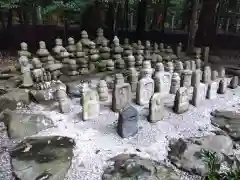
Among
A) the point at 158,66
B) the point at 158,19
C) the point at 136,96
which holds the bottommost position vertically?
the point at 136,96

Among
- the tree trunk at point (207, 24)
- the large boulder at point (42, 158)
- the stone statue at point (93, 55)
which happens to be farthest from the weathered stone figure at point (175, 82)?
the tree trunk at point (207, 24)

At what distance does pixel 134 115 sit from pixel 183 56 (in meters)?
3.94

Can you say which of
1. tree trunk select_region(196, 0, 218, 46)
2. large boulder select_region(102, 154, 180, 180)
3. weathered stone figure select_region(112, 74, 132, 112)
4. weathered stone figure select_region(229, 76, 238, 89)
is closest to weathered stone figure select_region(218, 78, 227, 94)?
weathered stone figure select_region(229, 76, 238, 89)

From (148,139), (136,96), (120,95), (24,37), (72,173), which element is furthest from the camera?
(24,37)

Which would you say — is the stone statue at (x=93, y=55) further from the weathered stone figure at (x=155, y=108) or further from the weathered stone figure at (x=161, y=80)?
the weathered stone figure at (x=155, y=108)

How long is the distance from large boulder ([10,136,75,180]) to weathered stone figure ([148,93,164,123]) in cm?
111

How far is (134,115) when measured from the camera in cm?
332

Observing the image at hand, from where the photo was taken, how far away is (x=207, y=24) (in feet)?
27.6

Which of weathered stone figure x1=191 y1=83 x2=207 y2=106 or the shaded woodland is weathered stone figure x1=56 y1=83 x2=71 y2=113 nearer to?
weathered stone figure x1=191 y1=83 x2=207 y2=106

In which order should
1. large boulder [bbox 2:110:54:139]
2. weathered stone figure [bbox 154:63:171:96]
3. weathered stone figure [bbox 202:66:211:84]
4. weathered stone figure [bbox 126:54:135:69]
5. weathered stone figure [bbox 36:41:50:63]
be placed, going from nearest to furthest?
large boulder [bbox 2:110:54:139] → weathered stone figure [bbox 154:63:171:96] → weathered stone figure [bbox 202:66:211:84] → weathered stone figure [bbox 36:41:50:63] → weathered stone figure [bbox 126:54:135:69]

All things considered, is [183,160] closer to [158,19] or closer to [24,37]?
[24,37]

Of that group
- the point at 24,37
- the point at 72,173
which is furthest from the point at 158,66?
the point at 24,37

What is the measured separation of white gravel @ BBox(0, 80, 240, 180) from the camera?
291 centimetres

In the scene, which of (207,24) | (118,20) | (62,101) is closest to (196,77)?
(62,101)
